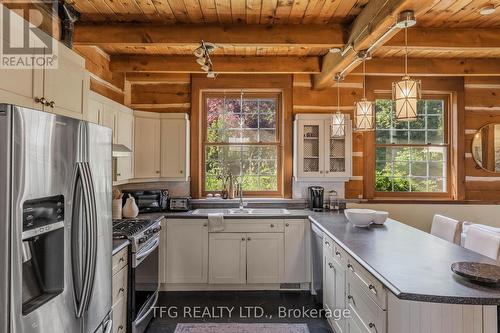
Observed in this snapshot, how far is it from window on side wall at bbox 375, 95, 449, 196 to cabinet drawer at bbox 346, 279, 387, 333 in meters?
2.45

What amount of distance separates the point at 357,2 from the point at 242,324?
291cm

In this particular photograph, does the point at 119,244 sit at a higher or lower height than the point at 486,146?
lower

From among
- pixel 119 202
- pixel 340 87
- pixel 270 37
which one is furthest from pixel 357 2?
pixel 119 202

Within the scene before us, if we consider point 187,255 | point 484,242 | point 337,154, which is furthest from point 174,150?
point 484,242

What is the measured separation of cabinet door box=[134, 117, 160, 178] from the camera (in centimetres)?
372

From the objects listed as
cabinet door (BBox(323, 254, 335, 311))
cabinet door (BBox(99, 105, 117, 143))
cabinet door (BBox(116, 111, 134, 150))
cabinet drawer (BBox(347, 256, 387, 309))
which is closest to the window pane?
cabinet door (BBox(323, 254, 335, 311))

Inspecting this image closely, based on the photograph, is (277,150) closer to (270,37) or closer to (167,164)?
(167,164)

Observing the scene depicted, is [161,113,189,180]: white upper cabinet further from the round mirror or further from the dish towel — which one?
the round mirror

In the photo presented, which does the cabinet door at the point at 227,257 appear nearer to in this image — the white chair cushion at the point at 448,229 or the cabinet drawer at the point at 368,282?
the cabinet drawer at the point at 368,282

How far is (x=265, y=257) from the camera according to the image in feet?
11.7

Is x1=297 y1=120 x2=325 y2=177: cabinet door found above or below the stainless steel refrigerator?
above

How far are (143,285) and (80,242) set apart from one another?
54.5 inches
